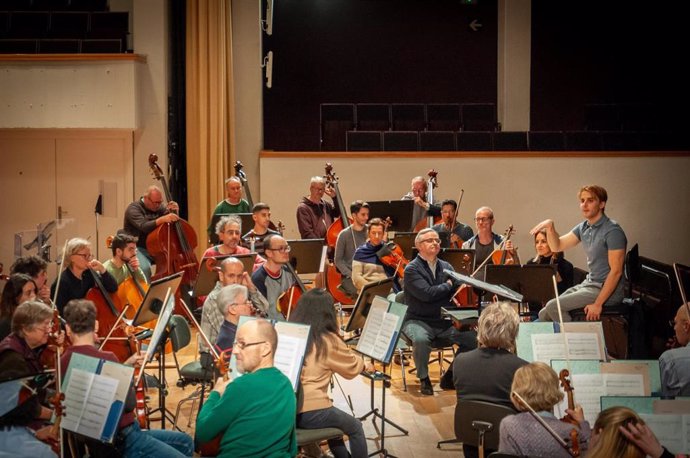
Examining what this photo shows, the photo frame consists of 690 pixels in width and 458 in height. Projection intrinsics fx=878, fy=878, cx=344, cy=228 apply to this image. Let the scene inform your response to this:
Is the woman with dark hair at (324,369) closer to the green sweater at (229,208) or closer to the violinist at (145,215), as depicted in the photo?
the violinist at (145,215)

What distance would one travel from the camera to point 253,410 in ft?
11.8

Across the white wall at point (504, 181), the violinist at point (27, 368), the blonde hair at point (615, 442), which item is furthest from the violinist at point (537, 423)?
the white wall at point (504, 181)

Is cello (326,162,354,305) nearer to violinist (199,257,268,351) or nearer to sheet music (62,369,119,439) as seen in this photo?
violinist (199,257,268,351)

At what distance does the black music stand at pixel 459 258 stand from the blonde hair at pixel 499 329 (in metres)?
2.62

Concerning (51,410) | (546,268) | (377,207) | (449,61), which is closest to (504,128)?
(449,61)

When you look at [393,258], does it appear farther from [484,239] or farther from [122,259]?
[122,259]

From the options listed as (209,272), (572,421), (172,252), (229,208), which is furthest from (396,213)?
(572,421)

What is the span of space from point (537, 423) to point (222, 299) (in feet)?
7.17

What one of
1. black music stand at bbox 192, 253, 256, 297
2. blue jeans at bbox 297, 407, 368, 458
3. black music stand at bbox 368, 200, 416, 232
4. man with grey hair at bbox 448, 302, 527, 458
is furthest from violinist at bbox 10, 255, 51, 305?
black music stand at bbox 368, 200, 416, 232

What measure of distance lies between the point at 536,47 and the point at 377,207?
5.67 meters

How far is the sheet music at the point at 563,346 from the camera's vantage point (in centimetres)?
470

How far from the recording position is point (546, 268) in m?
6.42

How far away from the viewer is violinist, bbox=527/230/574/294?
7.07 meters

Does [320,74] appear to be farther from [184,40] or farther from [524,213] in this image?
[524,213]
